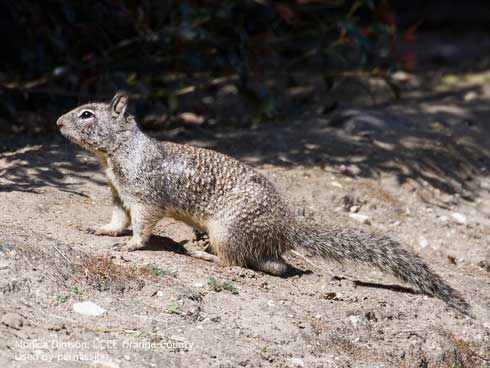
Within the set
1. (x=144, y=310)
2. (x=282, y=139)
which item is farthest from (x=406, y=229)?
(x=144, y=310)

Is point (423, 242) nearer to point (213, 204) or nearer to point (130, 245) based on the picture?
point (213, 204)

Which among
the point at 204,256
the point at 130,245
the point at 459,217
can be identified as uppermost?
the point at 130,245

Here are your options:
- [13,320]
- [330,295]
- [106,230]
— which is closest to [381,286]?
[330,295]

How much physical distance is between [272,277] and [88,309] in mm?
1712

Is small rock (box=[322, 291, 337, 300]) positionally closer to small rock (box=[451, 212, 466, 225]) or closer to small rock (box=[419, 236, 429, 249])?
small rock (box=[419, 236, 429, 249])

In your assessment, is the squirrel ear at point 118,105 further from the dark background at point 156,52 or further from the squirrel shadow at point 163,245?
the dark background at point 156,52

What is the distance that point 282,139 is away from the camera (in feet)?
29.5

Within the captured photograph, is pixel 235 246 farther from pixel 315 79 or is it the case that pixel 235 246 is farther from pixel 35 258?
pixel 315 79

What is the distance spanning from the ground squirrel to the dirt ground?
0.16 m

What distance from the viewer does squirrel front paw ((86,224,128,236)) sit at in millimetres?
6199

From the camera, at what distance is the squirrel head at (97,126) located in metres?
6.11

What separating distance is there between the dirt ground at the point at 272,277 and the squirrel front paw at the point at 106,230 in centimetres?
7

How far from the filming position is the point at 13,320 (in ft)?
14.7

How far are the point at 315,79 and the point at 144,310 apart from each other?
7.53m
